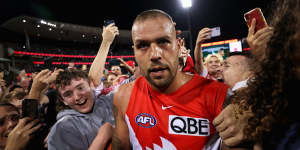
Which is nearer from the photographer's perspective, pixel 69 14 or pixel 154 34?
pixel 154 34

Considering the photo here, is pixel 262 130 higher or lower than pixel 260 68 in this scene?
lower

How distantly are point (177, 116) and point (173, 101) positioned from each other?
0.13m

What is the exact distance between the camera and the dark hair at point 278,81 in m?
0.70

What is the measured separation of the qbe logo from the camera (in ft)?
4.23

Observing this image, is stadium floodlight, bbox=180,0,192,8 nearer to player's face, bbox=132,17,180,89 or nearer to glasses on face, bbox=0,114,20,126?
player's face, bbox=132,17,180,89

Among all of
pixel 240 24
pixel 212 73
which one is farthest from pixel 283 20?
pixel 240 24

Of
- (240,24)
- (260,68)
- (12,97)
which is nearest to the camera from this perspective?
(260,68)

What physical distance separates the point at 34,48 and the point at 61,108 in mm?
29027

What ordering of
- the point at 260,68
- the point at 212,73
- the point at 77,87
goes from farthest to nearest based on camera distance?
1. the point at 212,73
2. the point at 77,87
3. the point at 260,68

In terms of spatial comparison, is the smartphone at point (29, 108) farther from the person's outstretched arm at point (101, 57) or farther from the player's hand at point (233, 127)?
the player's hand at point (233, 127)

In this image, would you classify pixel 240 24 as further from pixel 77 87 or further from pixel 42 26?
pixel 77 87

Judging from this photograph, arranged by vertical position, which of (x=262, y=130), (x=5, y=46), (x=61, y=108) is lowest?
(x=61, y=108)

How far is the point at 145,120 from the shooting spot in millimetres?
1431

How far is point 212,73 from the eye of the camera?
3.62 meters
